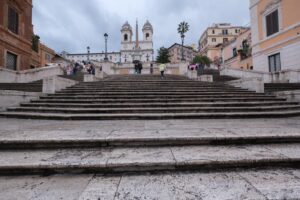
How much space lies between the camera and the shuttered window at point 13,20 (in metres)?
17.3

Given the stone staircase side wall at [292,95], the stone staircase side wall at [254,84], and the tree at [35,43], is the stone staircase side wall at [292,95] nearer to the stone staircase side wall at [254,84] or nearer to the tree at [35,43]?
the stone staircase side wall at [254,84]

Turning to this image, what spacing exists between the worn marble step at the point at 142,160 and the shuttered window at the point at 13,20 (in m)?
19.7

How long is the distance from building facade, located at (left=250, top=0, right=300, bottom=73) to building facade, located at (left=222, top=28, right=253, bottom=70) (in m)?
6.80

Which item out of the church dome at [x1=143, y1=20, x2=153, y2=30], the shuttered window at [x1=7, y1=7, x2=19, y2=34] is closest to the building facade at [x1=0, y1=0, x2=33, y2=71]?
the shuttered window at [x1=7, y1=7, x2=19, y2=34]

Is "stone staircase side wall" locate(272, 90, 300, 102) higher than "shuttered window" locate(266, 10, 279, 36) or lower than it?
lower

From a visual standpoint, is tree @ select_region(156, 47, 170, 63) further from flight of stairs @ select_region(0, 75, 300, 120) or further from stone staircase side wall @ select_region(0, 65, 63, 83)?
flight of stairs @ select_region(0, 75, 300, 120)

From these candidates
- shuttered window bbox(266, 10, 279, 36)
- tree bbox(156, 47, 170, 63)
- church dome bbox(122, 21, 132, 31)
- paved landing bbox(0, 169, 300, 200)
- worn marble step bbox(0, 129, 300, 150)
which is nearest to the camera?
paved landing bbox(0, 169, 300, 200)

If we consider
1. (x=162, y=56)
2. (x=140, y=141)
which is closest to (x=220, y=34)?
(x=162, y=56)

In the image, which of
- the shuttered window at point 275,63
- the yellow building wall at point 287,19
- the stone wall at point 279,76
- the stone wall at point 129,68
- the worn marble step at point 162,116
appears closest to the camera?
the worn marble step at point 162,116

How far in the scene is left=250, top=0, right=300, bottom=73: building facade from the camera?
53.8 ft

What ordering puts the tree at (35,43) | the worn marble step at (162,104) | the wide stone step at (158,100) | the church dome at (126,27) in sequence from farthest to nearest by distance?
the church dome at (126,27) < the tree at (35,43) < the wide stone step at (158,100) < the worn marble step at (162,104)

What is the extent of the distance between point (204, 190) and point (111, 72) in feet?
86.5

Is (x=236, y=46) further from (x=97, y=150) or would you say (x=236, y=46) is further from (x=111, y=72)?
(x=97, y=150)

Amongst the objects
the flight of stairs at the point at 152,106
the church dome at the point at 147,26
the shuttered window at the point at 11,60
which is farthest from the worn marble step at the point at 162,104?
the church dome at the point at 147,26
